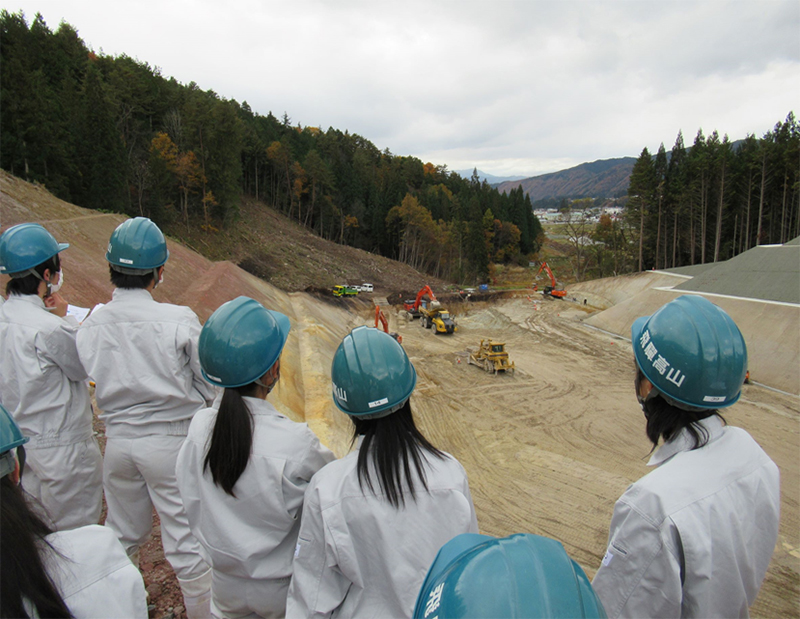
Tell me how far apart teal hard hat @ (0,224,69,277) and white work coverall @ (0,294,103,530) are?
21 centimetres

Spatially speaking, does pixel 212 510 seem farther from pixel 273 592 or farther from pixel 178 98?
pixel 178 98

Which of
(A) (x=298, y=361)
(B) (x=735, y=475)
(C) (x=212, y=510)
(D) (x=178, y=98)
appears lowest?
(A) (x=298, y=361)

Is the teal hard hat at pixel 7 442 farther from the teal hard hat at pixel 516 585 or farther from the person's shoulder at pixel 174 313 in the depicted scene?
the person's shoulder at pixel 174 313

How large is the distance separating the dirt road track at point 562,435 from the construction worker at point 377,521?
6.35 meters

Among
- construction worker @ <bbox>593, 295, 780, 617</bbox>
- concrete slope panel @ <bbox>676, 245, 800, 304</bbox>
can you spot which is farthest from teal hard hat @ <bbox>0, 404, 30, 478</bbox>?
concrete slope panel @ <bbox>676, 245, 800, 304</bbox>

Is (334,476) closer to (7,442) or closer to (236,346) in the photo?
(236,346)

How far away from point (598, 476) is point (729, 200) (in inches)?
1743

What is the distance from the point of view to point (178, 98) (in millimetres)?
45844

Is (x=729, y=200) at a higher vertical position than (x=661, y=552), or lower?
higher

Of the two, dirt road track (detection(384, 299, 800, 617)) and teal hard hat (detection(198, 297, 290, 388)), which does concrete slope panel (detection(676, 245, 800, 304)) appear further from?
teal hard hat (detection(198, 297, 290, 388))

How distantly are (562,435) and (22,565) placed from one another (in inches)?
500

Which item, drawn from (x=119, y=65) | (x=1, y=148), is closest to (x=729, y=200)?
(x=1, y=148)

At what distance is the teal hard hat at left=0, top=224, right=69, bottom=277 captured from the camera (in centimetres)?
317

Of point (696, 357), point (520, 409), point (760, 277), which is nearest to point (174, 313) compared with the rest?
point (696, 357)
